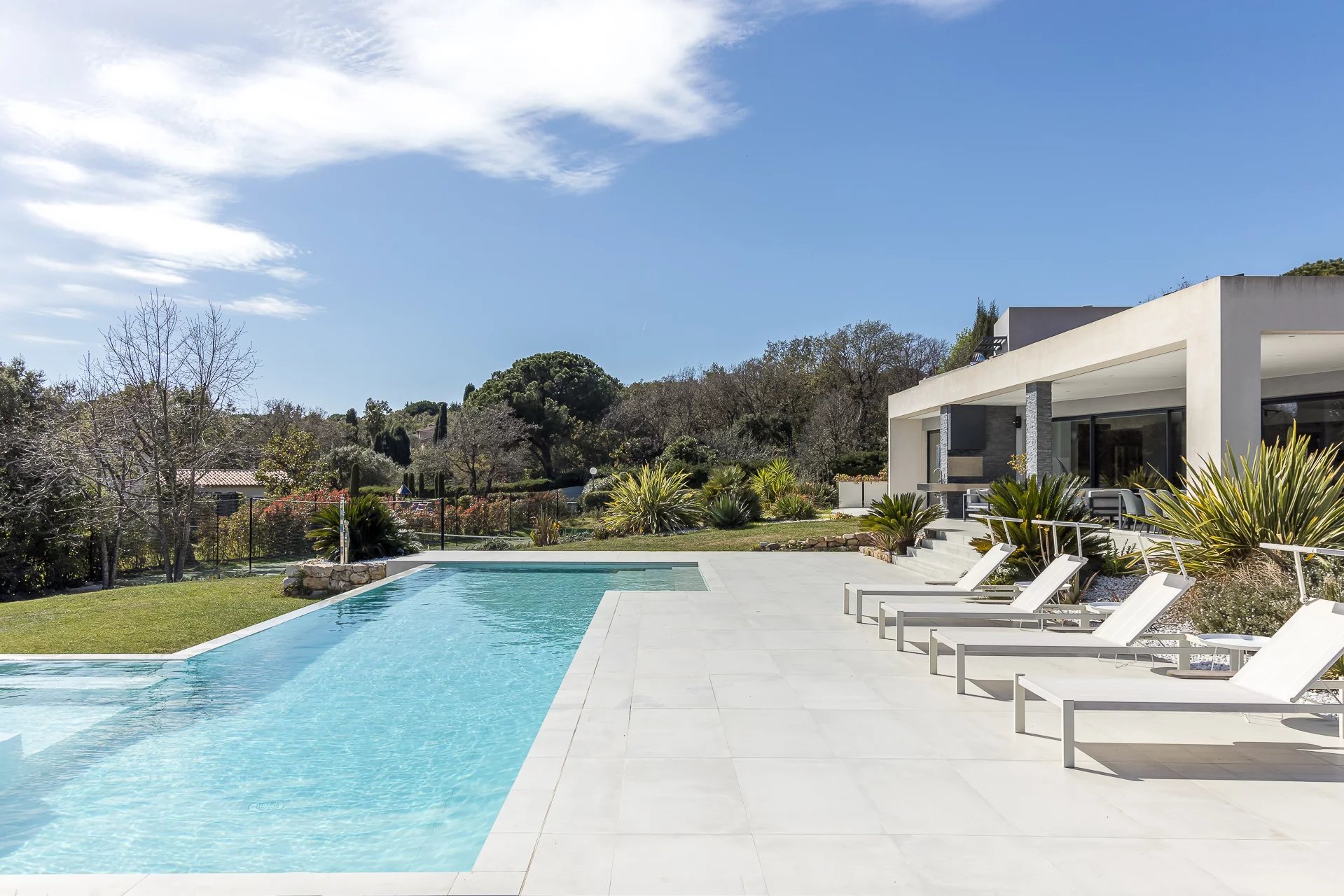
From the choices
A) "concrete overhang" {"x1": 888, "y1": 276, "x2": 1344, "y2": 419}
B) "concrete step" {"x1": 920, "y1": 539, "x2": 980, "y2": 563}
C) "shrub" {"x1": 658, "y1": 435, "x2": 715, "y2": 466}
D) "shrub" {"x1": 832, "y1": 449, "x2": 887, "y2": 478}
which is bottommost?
"concrete step" {"x1": 920, "y1": 539, "x2": 980, "y2": 563}

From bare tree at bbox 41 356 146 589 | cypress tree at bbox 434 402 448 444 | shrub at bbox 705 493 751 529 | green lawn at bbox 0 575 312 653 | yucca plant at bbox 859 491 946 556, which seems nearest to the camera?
green lawn at bbox 0 575 312 653

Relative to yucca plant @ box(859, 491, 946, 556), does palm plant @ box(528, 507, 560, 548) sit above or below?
below

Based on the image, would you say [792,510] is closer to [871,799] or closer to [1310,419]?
[1310,419]

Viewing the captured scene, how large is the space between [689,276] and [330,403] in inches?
1032

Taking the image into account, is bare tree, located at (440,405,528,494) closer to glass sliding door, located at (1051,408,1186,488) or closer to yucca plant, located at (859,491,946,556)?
glass sliding door, located at (1051,408,1186,488)

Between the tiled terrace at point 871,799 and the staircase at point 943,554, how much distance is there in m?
5.72

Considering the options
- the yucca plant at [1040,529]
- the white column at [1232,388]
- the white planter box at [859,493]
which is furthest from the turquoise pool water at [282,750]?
the white planter box at [859,493]

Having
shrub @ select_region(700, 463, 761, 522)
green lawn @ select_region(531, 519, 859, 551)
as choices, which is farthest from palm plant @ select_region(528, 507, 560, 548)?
shrub @ select_region(700, 463, 761, 522)

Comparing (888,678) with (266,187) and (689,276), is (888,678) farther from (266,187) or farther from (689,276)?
(689,276)

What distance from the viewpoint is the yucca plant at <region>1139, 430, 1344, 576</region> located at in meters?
7.30

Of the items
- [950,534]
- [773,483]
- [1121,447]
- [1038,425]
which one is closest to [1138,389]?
[1121,447]

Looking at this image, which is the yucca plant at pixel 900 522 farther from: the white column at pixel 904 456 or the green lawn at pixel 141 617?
the green lawn at pixel 141 617

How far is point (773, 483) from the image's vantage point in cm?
2589

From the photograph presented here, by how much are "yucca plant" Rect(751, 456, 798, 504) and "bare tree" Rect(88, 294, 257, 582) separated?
15.2 meters
